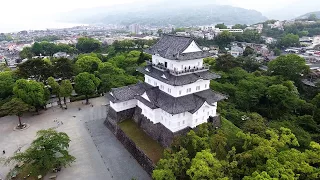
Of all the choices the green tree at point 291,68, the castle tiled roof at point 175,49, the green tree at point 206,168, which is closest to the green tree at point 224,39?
the green tree at point 291,68

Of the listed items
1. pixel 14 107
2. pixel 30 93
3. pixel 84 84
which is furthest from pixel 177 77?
pixel 30 93

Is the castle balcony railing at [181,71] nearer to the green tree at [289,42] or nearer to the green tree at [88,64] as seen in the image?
the green tree at [88,64]

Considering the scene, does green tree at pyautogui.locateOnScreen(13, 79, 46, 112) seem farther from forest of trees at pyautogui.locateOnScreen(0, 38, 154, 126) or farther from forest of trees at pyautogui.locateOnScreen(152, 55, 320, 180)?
forest of trees at pyautogui.locateOnScreen(152, 55, 320, 180)

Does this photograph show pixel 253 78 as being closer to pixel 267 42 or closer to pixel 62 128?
pixel 62 128

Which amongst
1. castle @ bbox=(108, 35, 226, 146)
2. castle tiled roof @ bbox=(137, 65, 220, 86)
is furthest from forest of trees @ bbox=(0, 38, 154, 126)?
castle @ bbox=(108, 35, 226, 146)

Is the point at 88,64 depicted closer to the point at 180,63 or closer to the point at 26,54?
the point at 180,63

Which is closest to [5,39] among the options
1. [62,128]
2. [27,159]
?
[62,128]
